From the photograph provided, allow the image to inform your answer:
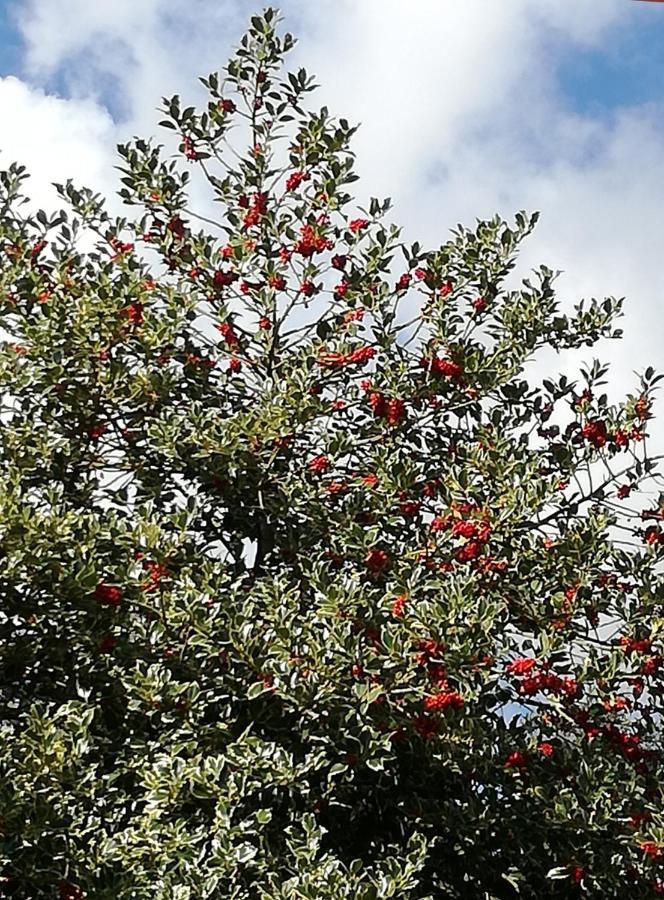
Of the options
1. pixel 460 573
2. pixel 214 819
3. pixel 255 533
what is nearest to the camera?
pixel 214 819

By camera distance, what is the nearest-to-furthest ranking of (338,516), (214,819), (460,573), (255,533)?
(214,819) < (460,573) < (338,516) < (255,533)

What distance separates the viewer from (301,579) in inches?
205

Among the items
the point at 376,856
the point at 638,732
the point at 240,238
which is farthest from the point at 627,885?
the point at 240,238

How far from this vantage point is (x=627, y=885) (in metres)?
4.93

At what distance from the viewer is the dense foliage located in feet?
14.1

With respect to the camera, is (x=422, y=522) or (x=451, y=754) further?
(x=422, y=522)

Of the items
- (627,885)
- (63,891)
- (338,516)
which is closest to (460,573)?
(338,516)

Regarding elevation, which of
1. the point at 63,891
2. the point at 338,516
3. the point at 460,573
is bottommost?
the point at 63,891

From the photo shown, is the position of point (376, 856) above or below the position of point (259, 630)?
below

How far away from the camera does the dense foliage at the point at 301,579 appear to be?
4.31 metres

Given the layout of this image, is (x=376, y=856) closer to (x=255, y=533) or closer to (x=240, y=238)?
(x=255, y=533)

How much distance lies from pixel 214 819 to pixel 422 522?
5.38 ft

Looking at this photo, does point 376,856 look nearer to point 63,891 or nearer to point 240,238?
point 63,891

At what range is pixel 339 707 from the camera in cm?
437
